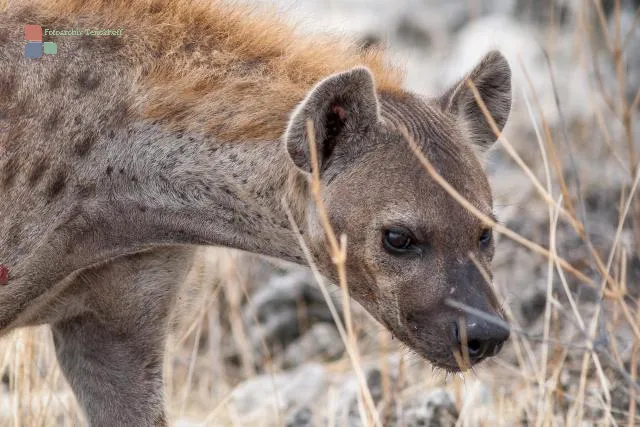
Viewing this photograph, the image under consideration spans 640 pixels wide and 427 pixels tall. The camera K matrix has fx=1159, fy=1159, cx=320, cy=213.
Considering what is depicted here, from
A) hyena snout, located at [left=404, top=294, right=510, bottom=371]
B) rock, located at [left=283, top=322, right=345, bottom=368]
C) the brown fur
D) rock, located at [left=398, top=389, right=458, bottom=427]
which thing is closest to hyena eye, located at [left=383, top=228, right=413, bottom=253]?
hyena snout, located at [left=404, top=294, right=510, bottom=371]

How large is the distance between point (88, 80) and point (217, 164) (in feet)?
1.59

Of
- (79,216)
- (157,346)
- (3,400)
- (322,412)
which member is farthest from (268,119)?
(3,400)

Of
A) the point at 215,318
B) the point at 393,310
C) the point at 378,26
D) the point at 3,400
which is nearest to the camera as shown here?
the point at 393,310

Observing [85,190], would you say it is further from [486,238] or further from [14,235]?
[486,238]

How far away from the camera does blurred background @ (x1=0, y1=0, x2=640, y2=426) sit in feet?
13.0

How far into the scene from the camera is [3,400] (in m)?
5.12

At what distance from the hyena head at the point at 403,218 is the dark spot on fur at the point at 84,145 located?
0.64 m

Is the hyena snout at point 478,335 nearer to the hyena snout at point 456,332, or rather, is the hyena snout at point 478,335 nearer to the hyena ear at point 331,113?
the hyena snout at point 456,332

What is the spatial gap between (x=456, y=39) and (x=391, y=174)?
6.23 meters

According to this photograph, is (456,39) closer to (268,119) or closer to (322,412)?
(322,412)

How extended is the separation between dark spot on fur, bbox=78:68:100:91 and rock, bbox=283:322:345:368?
2.95m

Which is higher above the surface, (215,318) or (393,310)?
(393,310)

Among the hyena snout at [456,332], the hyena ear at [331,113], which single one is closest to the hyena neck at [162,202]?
the hyena ear at [331,113]

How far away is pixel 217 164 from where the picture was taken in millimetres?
3572
